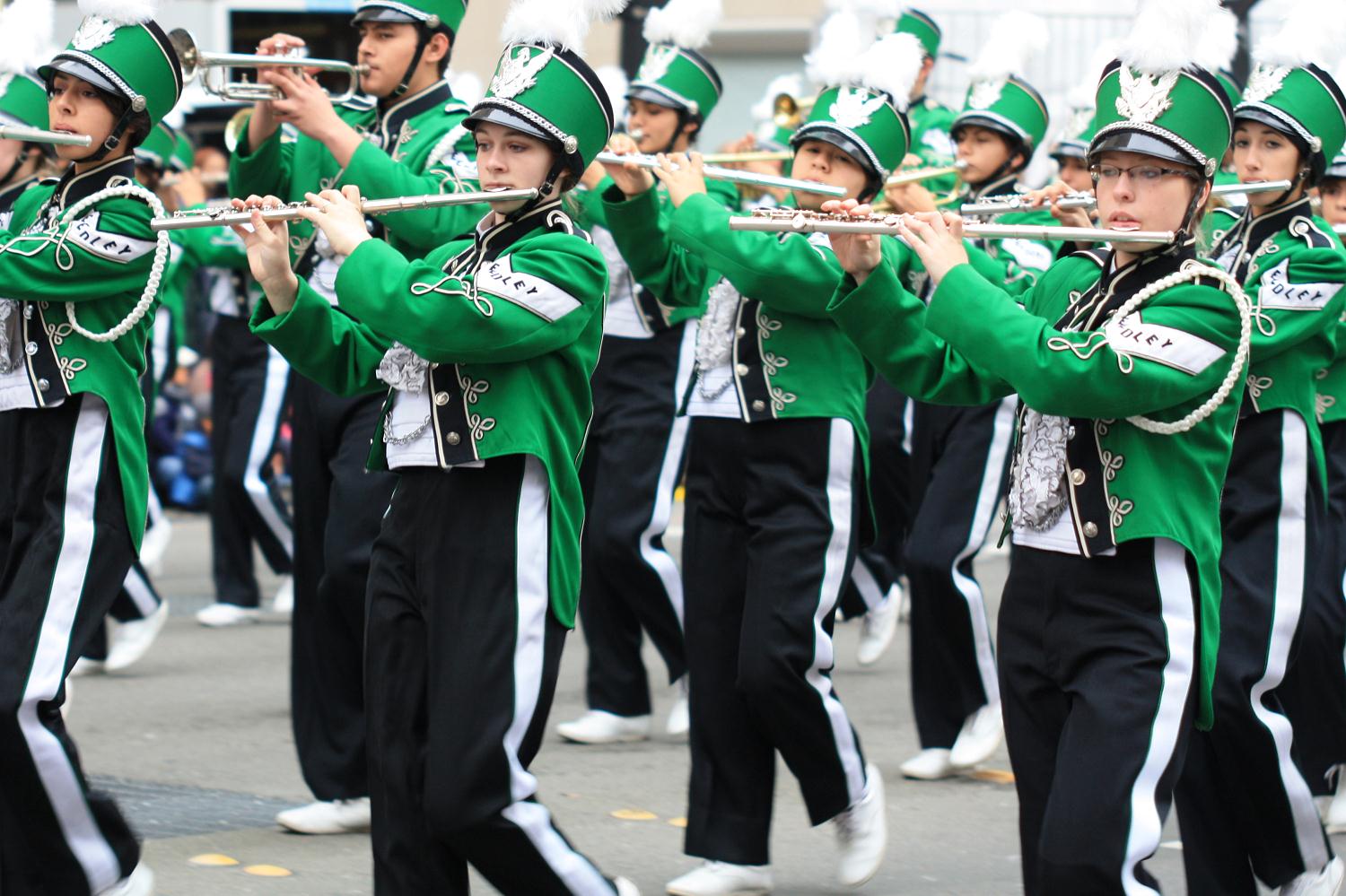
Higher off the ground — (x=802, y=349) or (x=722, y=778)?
(x=802, y=349)

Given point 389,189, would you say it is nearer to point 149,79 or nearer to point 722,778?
point 149,79

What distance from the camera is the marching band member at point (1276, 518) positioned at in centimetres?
519

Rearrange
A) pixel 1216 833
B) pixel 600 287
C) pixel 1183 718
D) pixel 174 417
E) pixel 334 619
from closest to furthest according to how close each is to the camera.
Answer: pixel 1183 718
pixel 600 287
pixel 1216 833
pixel 334 619
pixel 174 417

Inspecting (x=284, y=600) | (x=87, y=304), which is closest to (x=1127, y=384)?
(x=87, y=304)

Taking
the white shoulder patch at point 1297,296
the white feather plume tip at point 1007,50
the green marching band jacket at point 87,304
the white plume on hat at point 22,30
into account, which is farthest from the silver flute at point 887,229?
the white feather plume tip at point 1007,50

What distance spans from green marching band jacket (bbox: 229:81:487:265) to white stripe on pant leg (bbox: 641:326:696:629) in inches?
58.1

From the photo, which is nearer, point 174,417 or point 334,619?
point 334,619

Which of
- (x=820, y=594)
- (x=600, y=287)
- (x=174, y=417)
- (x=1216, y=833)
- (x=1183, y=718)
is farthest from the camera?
(x=174, y=417)

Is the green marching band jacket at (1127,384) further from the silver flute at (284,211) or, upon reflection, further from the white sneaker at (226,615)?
the white sneaker at (226,615)

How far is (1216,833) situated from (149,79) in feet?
10.1

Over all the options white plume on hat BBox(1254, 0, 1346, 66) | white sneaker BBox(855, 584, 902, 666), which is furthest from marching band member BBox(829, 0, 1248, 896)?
white sneaker BBox(855, 584, 902, 666)

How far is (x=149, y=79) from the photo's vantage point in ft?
17.1

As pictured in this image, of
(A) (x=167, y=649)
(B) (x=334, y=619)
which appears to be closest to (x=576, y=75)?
(B) (x=334, y=619)

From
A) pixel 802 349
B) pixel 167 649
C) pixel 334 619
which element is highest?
pixel 802 349
